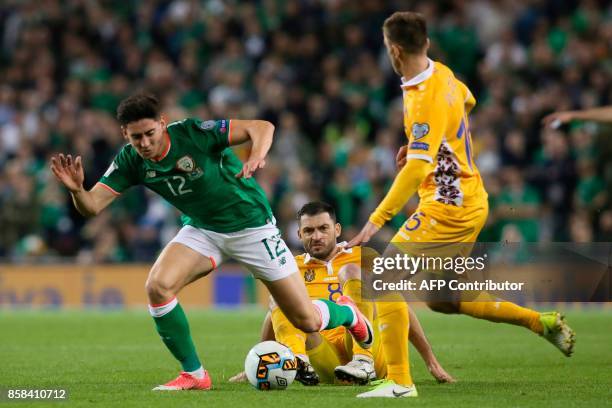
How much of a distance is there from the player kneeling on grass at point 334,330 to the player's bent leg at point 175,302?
2.19 feet

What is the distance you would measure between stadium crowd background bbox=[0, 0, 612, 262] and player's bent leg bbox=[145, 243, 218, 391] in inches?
321

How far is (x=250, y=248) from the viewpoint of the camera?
7664mm

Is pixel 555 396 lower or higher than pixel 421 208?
lower

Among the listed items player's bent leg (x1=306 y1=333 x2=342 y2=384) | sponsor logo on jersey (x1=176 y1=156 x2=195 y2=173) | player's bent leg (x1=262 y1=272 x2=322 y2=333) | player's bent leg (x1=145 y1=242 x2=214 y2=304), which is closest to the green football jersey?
sponsor logo on jersey (x1=176 y1=156 x2=195 y2=173)

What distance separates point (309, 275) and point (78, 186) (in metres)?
2.00

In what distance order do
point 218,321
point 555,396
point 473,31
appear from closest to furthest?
1. point 555,396
2. point 218,321
3. point 473,31

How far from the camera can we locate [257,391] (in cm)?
733

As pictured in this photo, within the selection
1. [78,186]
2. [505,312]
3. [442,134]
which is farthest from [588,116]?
[78,186]

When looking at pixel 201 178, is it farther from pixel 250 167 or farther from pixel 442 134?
pixel 442 134

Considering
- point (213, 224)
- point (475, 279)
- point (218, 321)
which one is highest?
point (213, 224)

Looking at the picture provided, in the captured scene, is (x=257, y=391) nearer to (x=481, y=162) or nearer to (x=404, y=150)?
(x=404, y=150)

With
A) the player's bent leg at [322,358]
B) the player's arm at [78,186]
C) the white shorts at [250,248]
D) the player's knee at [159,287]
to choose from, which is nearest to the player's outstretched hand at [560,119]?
the white shorts at [250,248]

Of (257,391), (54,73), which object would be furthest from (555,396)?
(54,73)

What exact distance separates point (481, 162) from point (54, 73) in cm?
906
